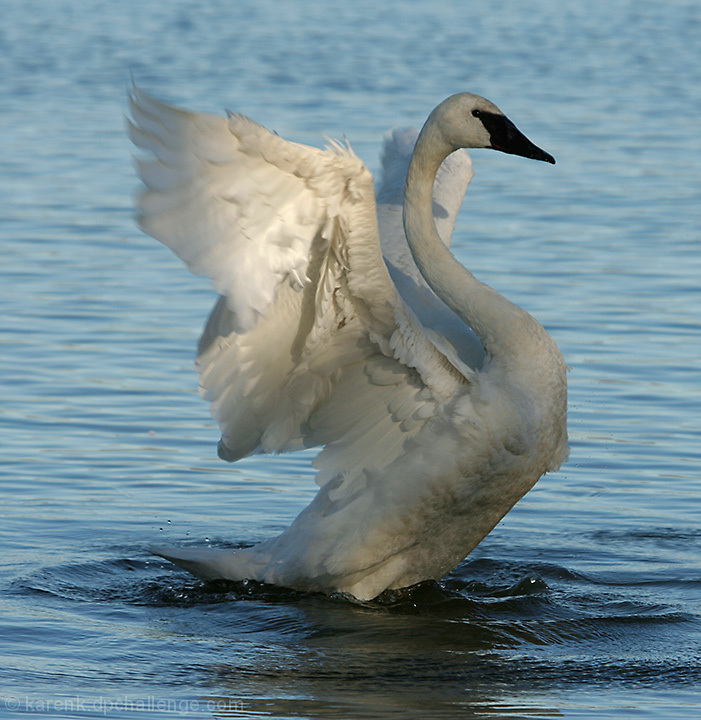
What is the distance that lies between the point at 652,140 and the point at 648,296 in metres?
7.41

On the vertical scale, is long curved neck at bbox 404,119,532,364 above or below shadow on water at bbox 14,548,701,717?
above

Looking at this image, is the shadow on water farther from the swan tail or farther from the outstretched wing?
the outstretched wing

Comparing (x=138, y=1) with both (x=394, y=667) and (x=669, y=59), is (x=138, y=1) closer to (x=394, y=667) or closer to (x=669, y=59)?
(x=669, y=59)

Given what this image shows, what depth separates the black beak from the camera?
21.2 ft

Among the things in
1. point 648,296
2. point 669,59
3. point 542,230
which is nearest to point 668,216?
point 542,230

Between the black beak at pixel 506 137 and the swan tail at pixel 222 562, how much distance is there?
87.8 inches

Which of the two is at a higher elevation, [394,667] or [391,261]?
[391,261]

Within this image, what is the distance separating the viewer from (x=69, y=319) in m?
11.0

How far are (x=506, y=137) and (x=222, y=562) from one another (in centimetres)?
237

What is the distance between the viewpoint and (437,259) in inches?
254

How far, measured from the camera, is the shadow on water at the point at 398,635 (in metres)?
5.61

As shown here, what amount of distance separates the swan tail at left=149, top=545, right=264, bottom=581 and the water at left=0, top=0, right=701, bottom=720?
0.37 feet

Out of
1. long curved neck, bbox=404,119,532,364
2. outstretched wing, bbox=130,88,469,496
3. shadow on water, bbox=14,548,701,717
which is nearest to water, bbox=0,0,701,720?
shadow on water, bbox=14,548,701,717

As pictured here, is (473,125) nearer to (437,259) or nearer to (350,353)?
(437,259)
